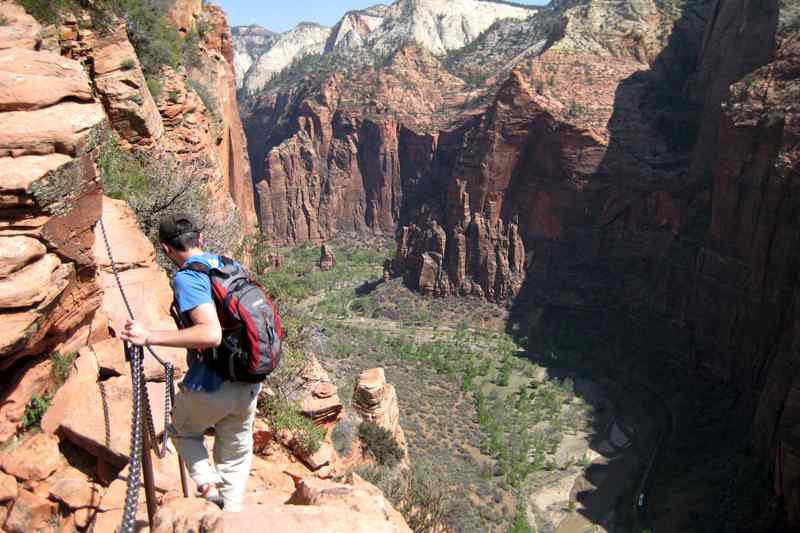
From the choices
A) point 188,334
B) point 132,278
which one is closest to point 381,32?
point 132,278

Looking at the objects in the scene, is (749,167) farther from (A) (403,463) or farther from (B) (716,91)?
(A) (403,463)

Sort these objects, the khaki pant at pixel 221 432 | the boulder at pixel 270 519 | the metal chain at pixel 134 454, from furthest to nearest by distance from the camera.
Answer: the khaki pant at pixel 221 432 < the boulder at pixel 270 519 < the metal chain at pixel 134 454

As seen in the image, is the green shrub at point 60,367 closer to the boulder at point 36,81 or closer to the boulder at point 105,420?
the boulder at point 105,420

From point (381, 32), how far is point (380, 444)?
401ft

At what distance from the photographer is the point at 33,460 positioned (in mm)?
4695

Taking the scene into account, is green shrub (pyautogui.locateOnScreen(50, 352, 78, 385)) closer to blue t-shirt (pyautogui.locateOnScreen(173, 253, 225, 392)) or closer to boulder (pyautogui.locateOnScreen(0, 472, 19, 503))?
boulder (pyautogui.locateOnScreen(0, 472, 19, 503))

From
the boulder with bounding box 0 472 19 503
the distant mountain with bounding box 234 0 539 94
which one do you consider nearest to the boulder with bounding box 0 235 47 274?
the boulder with bounding box 0 472 19 503

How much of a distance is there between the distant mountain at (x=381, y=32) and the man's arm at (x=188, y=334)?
9097 centimetres

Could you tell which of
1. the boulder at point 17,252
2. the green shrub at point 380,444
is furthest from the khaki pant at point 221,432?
the green shrub at point 380,444

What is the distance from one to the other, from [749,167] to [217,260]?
30690 mm

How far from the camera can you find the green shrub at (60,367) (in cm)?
525

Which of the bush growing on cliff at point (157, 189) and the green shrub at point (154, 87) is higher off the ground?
the green shrub at point (154, 87)

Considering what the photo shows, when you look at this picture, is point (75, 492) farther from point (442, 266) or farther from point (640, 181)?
point (442, 266)

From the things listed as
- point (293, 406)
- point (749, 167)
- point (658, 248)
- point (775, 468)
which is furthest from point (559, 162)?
point (293, 406)
